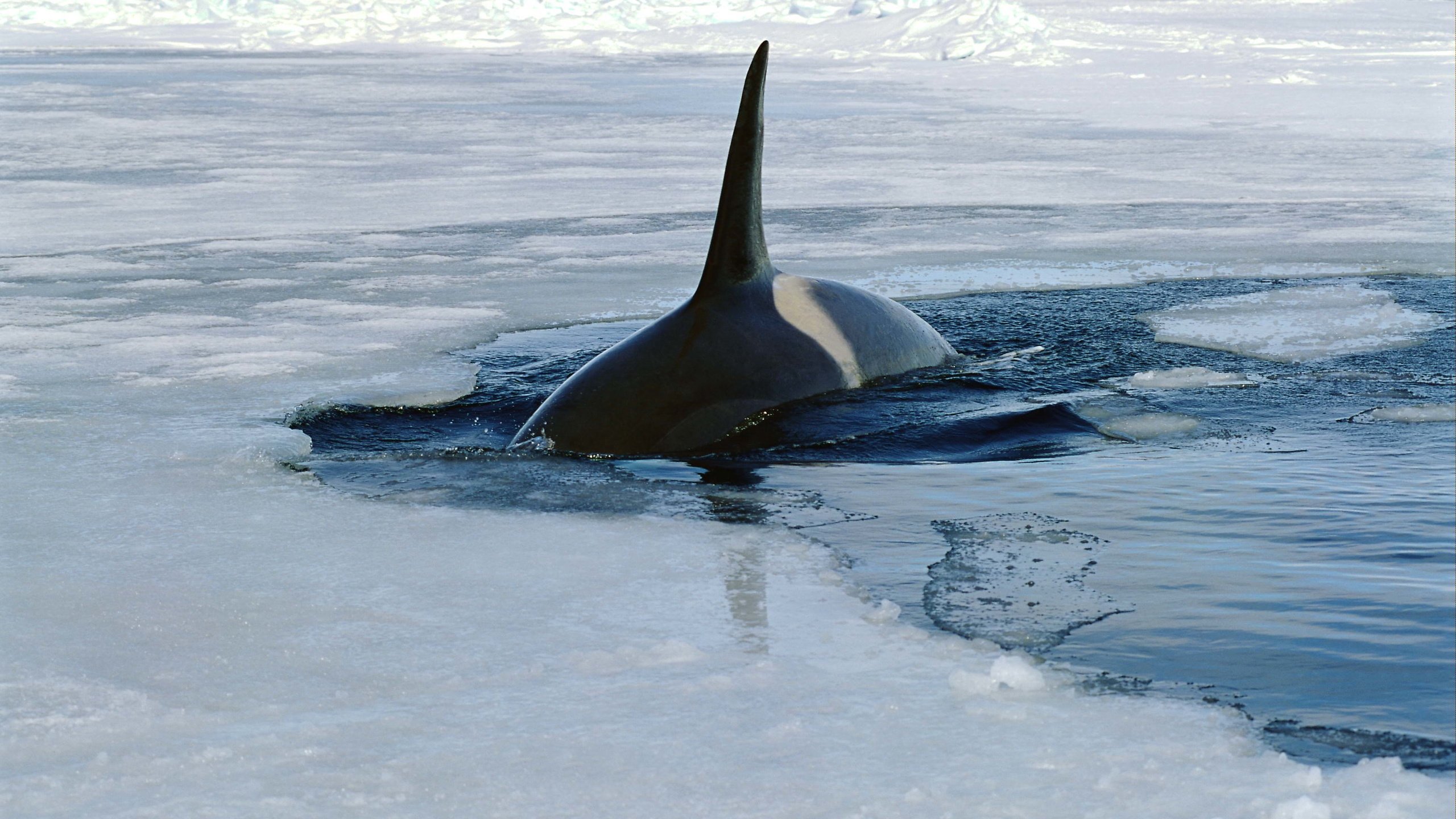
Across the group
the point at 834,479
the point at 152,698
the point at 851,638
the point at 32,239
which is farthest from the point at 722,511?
the point at 32,239

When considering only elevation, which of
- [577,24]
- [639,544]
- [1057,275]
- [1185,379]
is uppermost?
→ [577,24]

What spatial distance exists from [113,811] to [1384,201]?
47.1 ft

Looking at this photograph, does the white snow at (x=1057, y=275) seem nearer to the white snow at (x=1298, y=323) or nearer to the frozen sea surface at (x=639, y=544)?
the frozen sea surface at (x=639, y=544)

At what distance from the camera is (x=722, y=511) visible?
523 cm

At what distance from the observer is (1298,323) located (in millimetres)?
8672

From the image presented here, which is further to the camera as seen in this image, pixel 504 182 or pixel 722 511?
pixel 504 182

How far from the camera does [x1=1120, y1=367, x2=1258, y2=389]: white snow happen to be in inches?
281

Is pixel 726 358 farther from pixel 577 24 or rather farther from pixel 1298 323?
pixel 577 24

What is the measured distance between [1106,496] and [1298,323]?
13.0 ft

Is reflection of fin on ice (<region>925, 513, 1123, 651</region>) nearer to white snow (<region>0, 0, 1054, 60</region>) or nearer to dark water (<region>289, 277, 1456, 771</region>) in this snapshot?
dark water (<region>289, 277, 1456, 771</region>)

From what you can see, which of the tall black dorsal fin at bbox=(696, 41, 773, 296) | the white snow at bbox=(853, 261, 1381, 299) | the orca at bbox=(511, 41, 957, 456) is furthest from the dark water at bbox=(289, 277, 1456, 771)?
the white snow at bbox=(853, 261, 1381, 299)

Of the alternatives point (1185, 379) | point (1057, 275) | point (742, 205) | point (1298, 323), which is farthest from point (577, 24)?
point (742, 205)

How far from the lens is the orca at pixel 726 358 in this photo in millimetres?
6297

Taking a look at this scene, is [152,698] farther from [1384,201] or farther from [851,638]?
[1384,201]
